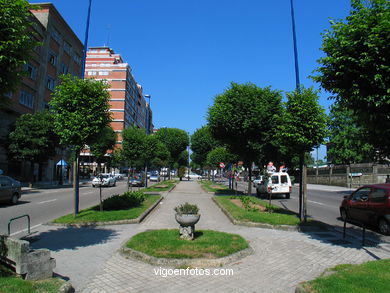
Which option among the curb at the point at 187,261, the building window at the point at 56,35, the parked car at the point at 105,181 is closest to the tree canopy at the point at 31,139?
the parked car at the point at 105,181

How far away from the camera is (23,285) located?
14.6 feet

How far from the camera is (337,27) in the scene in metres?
7.30

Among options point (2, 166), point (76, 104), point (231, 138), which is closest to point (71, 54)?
point (2, 166)

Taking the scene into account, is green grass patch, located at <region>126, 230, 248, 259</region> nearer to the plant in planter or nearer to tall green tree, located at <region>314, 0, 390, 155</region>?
the plant in planter

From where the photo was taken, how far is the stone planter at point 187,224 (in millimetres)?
7996

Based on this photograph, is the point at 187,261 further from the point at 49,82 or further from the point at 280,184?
the point at 49,82

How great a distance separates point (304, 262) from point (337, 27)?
17.6 feet

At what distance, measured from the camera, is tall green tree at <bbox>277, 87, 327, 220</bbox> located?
36.4 feet

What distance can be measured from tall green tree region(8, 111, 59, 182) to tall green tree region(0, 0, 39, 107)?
2504 cm

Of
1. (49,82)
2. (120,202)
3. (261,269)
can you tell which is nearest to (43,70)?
(49,82)

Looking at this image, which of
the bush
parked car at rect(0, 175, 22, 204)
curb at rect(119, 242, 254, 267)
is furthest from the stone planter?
parked car at rect(0, 175, 22, 204)

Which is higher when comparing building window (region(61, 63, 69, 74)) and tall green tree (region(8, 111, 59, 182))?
building window (region(61, 63, 69, 74))

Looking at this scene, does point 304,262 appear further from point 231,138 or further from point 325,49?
point 231,138

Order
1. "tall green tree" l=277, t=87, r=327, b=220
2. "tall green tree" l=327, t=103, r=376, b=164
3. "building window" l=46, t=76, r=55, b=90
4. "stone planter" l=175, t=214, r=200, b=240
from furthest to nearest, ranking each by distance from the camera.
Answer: "tall green tree" l=327, t=103, r=376, b=164 < "building window" l=46, t=76, r=55, b=90 < "tall green tree" l=277, t=87, r=327, b=220 < "stone planter" l=175, t=214, r=200, b=240
